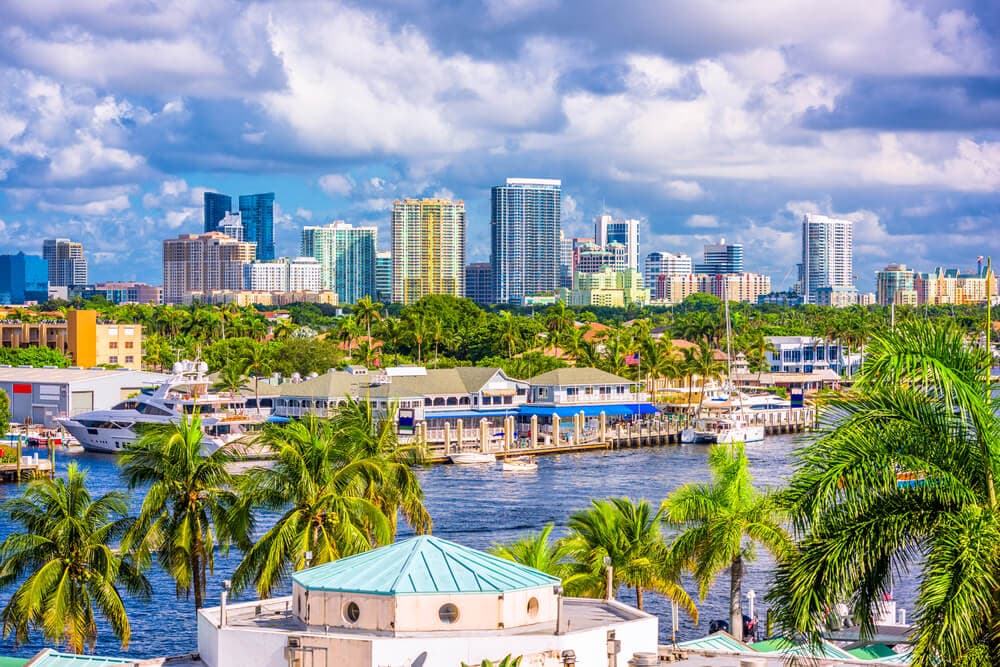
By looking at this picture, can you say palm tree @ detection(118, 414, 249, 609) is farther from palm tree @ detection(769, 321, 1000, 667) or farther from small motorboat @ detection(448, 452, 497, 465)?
small motorboat @ detection(448, 452, 497, 465)

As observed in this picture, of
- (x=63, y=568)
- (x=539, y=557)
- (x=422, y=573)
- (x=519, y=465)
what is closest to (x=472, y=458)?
(x=519, y=465)

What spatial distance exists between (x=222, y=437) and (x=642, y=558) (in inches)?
2787

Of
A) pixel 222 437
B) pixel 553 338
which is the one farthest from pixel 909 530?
pixel 553 338

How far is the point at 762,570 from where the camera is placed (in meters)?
51.3

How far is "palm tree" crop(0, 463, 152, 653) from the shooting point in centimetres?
2781

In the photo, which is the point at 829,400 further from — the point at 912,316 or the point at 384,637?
the point at 384,637

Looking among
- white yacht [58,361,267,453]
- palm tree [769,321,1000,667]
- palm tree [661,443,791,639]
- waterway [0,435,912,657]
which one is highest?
palm tree [769,321,1000,667]

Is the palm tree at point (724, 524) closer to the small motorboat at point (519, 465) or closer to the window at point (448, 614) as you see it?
the window at point (448, 614)

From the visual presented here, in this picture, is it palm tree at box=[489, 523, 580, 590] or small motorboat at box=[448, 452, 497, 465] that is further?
small motorboat at box=[448, 452, 497, 465]

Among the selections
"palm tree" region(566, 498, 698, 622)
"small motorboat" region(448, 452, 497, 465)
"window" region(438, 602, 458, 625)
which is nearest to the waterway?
"small motorboat" region(448, 452, 497, 465)

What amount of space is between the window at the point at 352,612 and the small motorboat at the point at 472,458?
73813 mm

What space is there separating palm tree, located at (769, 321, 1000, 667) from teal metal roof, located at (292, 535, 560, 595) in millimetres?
7173

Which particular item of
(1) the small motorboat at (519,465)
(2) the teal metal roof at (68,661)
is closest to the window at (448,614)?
(2) the teal metal roof at (68,661)

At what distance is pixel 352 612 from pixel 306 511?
8.95 meters
